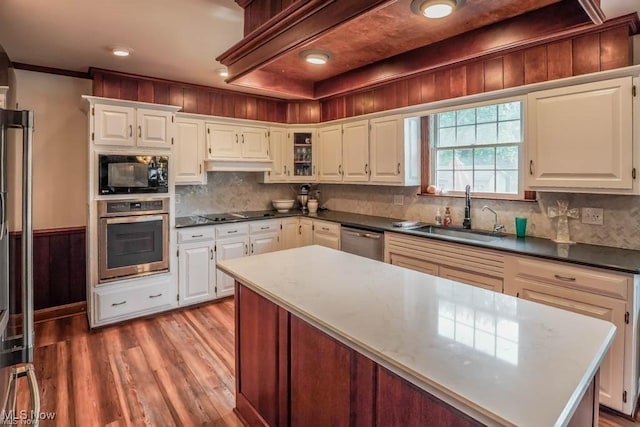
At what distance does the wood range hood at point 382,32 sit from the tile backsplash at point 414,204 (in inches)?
57.6

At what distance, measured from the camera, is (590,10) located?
4.76 feet

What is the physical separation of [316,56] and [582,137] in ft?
6.14

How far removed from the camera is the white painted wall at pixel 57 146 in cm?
362

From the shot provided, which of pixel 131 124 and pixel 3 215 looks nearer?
pixel 3 215

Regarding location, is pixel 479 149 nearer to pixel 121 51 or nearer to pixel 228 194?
pixel 228 194

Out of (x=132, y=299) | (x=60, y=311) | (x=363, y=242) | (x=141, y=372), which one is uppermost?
(x=363, y=242)

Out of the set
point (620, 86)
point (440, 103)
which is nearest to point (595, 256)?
point (620, 86)

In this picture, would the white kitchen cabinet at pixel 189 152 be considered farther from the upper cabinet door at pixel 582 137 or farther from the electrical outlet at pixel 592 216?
the electrical outlet at pixel 592 216

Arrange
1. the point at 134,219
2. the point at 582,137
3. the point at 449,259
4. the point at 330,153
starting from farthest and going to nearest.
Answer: the point at 330,153 < the point at 134,219 < the point at 449,259 < the point at 582,137

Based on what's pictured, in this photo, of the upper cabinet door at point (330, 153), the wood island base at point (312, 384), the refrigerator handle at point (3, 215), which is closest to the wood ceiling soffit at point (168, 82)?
the upper cabinet door at point (330, 153)

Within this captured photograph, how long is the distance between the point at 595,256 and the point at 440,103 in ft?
5.84

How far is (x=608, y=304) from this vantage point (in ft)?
7.02

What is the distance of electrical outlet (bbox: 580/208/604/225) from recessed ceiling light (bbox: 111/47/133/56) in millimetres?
3850

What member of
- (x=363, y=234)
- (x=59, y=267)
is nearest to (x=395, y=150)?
(x=363, y=234)
